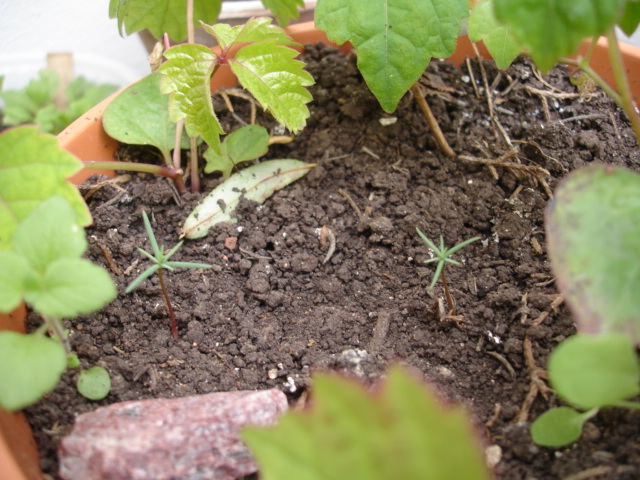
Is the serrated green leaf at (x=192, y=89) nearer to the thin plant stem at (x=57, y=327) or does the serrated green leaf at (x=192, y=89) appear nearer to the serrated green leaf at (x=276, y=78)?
the serrated green leaf at (x=276, y=78)

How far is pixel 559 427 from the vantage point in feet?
2.56

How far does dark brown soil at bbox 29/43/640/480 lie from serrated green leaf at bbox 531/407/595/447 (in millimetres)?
40

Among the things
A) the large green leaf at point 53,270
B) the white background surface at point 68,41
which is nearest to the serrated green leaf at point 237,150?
the large green leaf at point 53,270

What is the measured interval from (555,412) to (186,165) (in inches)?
38.5

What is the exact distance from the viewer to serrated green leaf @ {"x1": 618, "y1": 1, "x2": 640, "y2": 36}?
82 centimetres

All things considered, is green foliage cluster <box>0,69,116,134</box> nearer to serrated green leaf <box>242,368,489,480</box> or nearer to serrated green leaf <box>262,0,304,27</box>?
serrated green leaf <box>262,0,304,27</box>

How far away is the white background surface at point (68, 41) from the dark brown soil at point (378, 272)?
58 cm

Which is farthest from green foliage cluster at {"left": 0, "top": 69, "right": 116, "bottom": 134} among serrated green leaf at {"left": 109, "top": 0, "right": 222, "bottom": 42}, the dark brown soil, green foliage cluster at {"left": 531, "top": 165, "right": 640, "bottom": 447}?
green foliage cluster at {"left": 531, "top": 165, "right": 640, "bottom": 447}

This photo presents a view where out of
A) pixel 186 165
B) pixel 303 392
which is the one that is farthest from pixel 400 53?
pixel 303 392

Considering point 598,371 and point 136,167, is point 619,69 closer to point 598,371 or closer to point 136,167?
point 598,371

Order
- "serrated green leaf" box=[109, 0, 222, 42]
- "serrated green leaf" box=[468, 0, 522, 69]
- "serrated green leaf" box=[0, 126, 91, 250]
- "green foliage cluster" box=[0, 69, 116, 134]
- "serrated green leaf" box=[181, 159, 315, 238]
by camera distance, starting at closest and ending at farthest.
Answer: "serrated green leaf" box=[0, 126, 91, 250], "serrated green leaf" box=[468, 0, 522, 69], "serrated green leaf" box=[181, 159, 315, 238], "serrated green leaf" box=[109, 0, 222, 42], "green foliage cluster" box=[0, 69, 116, 134]

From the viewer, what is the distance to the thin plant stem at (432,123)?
1296 mm

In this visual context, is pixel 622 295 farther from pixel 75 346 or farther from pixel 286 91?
pixel 75 346

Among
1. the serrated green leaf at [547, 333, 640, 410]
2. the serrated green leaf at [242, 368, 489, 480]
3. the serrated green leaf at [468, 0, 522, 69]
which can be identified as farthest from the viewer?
the serrated green leaf at [468, 0, 522, 69]
